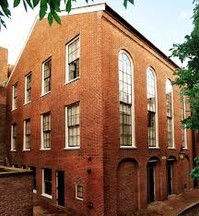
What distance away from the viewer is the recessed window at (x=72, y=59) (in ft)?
52.5

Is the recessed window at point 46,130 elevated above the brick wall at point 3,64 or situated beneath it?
situated beneath

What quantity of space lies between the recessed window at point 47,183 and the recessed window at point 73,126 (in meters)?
3.01

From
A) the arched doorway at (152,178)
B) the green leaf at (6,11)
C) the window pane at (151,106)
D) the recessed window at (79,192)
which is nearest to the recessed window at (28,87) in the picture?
the window pane at (151,106)

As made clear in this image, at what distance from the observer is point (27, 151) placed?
21016 mm

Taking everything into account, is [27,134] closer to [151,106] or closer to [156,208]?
[151,106]

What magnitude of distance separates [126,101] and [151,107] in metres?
3.33

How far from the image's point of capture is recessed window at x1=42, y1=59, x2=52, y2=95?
62.3ft

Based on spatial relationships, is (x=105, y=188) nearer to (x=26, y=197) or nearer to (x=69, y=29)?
(x=26, y=197)

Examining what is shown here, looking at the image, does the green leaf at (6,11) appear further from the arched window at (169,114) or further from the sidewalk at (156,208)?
the arched window at (169,114)

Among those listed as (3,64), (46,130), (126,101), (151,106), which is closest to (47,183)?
(46,130)

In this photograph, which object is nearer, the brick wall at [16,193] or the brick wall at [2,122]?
the brick wall at [16,193]

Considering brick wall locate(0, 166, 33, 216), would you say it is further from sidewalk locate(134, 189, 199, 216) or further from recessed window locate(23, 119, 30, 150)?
recessed window locate(23, 119, 30, 150)

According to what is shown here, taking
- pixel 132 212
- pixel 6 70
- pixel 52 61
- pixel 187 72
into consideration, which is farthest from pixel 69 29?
pixel 6 70

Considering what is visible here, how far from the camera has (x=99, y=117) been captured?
1385 cm
